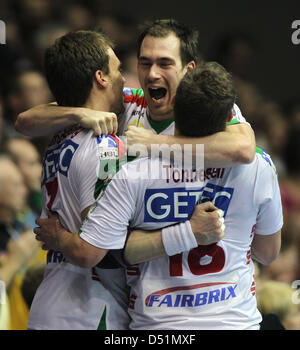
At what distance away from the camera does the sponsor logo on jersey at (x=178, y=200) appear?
2107mm

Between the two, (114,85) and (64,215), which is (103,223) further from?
(114,85)

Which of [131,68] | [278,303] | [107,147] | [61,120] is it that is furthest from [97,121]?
[131,68]

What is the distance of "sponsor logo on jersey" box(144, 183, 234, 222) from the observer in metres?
2.11

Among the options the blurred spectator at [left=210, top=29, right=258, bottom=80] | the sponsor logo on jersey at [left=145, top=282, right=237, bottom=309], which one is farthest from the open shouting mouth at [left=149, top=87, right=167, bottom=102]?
the blurred spectator at [left=210, top=29, right=258, bottom=80]

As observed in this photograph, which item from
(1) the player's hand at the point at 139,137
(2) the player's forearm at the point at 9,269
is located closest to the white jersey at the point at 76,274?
(1) the player's hand at the point at 139,137

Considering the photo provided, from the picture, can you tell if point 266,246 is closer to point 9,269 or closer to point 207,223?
point 207,223

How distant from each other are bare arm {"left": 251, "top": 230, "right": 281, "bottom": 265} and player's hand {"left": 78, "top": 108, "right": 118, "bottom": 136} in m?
0.79

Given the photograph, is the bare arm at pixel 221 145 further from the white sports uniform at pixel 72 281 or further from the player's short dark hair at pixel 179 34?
the player's short dark hair at pixel 179 34

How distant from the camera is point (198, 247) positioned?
221cm

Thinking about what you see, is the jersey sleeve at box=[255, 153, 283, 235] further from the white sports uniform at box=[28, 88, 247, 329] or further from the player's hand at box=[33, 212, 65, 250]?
the player's hand at box=[33, 212, 65, 250]

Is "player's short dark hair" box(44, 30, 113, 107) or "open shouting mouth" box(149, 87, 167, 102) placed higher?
"player's short dark hair" box(44, 30, 113, 107)

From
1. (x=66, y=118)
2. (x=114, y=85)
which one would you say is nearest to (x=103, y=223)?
(x=66, y=118)

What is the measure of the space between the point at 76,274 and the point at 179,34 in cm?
119

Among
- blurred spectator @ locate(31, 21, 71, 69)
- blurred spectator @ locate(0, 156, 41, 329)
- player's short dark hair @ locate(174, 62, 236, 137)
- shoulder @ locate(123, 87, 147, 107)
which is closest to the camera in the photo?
player's short dark hair @ locate(174, 62, 236, 137)
